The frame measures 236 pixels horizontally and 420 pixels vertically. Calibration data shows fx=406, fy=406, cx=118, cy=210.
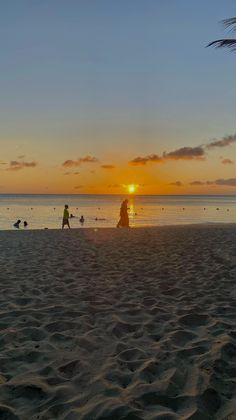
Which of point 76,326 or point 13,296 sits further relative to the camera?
point 13,296

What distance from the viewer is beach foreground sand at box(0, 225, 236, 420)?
10.8 ft

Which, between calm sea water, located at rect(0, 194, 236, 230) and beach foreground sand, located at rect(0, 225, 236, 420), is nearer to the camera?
beach foreground sand, located at rect(0, 225, 236, 420)

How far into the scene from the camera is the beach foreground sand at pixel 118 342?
330 centimetres

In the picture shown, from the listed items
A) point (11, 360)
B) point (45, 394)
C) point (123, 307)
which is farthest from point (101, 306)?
point (45, 394)

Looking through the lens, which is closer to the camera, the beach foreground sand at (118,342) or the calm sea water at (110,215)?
the beach foreground sand at (118,342)

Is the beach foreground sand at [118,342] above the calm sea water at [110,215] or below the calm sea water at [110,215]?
below

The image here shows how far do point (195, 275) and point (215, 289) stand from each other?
1.24m

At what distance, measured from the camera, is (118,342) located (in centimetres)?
462

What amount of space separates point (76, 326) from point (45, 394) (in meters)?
1.72

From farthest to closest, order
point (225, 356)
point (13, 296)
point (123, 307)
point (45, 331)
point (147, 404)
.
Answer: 1. point (13, 296)
2. point (123, 307)
3. point (45, 331)
4. point (225, 356)
5. point (147, 404)

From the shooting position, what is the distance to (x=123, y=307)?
6031 mm

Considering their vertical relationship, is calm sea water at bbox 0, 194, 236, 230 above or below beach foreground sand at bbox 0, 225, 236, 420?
above

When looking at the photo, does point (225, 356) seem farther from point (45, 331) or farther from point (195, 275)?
point (195, 275)

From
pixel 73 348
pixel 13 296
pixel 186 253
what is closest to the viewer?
pixel 73 348
